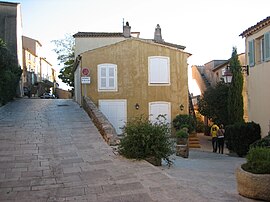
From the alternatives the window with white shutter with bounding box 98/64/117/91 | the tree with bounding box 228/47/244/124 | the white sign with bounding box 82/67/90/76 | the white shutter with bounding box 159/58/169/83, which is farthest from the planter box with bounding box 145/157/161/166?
the tree with bounding box 228/47/244/124

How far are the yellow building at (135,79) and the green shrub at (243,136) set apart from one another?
754 cm

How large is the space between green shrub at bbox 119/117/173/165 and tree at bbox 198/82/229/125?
713 inches

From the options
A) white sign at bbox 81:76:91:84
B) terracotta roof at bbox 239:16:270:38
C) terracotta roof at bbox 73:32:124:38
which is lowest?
white sign at bbox 81:76:91:84

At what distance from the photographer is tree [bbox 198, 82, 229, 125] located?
87.6 ft

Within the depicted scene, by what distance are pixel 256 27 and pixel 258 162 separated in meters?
11.6

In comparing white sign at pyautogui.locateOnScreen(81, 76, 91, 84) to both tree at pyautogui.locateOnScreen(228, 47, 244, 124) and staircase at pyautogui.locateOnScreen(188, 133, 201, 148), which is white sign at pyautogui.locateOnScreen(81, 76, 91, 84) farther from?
tree at pyautogui.locateOnScreen(228, 47, 244, 124)

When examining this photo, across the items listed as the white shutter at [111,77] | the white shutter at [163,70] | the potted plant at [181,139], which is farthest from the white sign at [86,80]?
the potted plant at [181,139]

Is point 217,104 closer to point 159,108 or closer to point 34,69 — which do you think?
point 159,108

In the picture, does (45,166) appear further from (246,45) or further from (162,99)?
(162,99)

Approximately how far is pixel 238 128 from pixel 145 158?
8.57m

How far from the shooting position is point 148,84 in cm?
2355

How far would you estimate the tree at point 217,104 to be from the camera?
26703mm

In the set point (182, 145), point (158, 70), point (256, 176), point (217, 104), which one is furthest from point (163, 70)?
point (256, 176)

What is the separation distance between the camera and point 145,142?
8875mm
